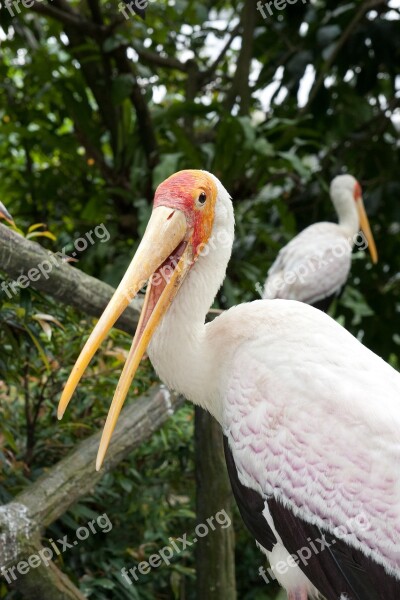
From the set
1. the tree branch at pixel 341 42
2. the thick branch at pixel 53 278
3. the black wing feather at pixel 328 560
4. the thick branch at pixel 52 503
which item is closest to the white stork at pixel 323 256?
the tree branch at pixel 341 42

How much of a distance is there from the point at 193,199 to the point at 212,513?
4.57 feet

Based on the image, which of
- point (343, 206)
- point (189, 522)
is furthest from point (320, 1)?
point (189, 522)

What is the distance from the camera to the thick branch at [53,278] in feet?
6.69

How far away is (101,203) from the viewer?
4.67 meters

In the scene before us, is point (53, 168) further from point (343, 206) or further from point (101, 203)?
point (343, 206)

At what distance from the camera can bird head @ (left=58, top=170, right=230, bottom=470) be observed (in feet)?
5.99

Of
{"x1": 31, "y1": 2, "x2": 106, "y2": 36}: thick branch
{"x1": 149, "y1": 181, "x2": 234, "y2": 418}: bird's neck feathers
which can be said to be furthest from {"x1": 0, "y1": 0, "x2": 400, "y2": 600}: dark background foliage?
{"x1": 149, "y1": 181, "x2": 234, "y2": 418}: bird's neck feathers

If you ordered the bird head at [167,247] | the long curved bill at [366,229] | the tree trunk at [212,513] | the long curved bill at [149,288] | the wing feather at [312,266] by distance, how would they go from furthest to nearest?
the long curved bill at [366,229]
the wing feather at [312,266]
the tree trunk at [212,513]
the bird head at [167,247]
the long curved bill at [149,288]

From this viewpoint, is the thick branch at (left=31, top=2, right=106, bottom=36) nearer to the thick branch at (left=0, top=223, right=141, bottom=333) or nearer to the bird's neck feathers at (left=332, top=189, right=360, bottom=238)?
the bird's neck feathers at (left=332, top=189, right=360, bottom=238)

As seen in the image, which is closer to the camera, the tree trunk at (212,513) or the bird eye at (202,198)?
the bird eye at (202,198)

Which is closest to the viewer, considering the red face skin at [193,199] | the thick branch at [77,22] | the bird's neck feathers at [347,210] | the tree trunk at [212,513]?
the red face skin at [193,199]

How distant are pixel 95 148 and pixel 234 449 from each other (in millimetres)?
3134

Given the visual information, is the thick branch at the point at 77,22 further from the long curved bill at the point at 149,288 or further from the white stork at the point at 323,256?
the long curved bill at the point at 149,288

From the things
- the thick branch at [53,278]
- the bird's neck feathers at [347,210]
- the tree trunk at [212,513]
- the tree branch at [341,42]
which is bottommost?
the tree trunk at [212,513]
